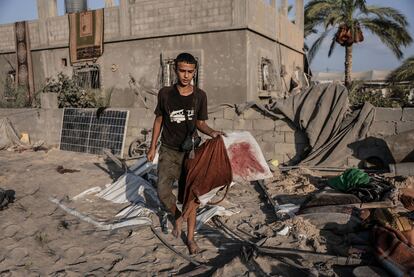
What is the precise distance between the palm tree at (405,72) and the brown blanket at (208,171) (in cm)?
1676

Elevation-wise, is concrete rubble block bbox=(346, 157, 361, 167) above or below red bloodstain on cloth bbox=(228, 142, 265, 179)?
below

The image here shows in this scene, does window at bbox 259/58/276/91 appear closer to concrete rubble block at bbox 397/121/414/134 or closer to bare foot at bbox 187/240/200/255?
concrete rubble block at bbox 397/121/414/134

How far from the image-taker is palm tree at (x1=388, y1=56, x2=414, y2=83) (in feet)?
55.5

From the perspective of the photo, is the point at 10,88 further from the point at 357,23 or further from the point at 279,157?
the point at 357,23

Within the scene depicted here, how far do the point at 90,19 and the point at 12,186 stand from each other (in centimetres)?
858

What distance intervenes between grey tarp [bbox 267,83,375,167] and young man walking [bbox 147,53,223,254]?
3994mm

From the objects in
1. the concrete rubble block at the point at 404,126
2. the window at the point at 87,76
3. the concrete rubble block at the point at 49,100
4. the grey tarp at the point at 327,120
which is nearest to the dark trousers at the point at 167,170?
the grey tarp at the point at 327,120

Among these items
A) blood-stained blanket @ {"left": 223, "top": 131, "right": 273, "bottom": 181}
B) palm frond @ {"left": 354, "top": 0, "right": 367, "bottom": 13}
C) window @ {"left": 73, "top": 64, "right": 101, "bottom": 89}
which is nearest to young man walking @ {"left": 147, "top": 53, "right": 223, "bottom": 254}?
blood-stained blanket @ {"left": 223, "top": 131, "right": 273, "bottom": 181}

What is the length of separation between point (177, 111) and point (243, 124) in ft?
14.4

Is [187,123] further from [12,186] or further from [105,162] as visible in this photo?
[105,162]

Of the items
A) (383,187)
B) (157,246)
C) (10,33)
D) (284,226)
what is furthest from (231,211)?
(10,33)

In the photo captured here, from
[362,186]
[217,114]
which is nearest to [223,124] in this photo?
[217,114]

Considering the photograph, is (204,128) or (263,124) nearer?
(204,128)

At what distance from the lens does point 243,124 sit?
780 cm
